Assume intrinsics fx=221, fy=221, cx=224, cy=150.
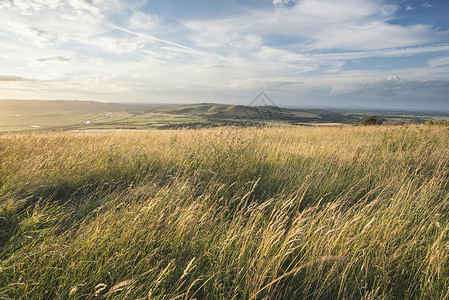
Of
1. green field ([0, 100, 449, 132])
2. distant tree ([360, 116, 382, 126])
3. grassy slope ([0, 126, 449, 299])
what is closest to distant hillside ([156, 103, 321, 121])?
green field ([0, 100, 449, 132])

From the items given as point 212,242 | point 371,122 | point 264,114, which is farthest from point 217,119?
point 212,242

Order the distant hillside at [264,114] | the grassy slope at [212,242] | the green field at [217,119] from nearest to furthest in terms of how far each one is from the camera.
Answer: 1. the grassy slope at [212,242]
2. the distant hillside at [264,114]
3. the green field at [217,119]

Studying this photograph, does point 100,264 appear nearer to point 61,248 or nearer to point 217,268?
point 61,248

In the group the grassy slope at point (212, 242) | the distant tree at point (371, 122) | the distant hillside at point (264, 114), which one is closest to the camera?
the grassy slope at point (212, 242)

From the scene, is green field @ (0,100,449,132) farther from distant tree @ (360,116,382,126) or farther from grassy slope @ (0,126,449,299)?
grassy slope @ (0,126,449,299)

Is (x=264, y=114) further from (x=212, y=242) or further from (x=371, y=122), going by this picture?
(x=212, y=242)

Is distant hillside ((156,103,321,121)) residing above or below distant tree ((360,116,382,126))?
above

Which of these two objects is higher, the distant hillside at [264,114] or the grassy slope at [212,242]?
the distant hillside at [264,114]

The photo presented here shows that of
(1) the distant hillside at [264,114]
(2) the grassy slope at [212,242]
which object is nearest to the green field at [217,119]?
(1) the distant hillside at [264,114]

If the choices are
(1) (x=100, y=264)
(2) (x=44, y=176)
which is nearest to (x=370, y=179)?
(1) (x=100, y=264)

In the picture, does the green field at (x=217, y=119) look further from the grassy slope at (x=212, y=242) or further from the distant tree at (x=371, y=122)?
the grassy slope at (x=212, y=242)

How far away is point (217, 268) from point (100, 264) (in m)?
0.97

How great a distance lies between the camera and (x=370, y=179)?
4.27 m

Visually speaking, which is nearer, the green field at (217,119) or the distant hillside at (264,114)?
the distant hillside at (264,114)
